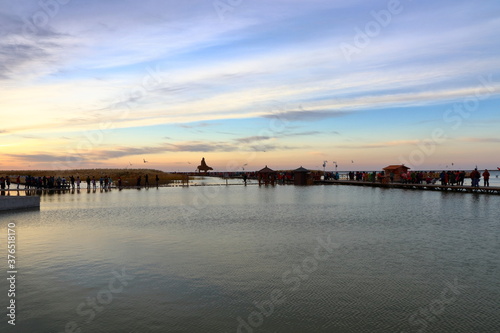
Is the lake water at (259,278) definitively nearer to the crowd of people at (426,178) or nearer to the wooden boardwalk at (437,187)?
the wooden boardwalk at (437,187)

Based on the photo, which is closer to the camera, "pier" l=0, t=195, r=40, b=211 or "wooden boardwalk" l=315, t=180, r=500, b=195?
"pier" l=0, t=195, r=40, b=211

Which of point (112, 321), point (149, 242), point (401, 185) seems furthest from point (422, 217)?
point (401, 185)

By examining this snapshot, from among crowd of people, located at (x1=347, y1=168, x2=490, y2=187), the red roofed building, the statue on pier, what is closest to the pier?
crowd of people, located at (x1=347, y1=168, x2=490, y2=187)

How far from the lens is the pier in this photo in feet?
88.5

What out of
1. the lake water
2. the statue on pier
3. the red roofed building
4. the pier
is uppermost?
the statue on pier

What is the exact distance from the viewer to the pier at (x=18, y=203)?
26984 mm

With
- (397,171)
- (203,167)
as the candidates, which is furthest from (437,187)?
(203,167)

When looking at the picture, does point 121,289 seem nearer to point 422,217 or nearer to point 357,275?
point 357,275

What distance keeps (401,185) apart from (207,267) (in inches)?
1822

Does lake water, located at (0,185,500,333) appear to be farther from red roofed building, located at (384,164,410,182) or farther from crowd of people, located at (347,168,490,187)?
red roofed building, located at (384,164,410,182)

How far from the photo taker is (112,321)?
319 inches

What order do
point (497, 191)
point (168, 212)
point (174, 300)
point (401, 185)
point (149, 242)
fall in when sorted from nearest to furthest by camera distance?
point (174, 300) < point (149, 242) < point (168, 212) < point (497, 191) < point (401, 185)

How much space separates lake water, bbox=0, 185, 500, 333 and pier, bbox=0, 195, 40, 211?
26.5 ft

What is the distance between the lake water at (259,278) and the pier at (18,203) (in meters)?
8.09
